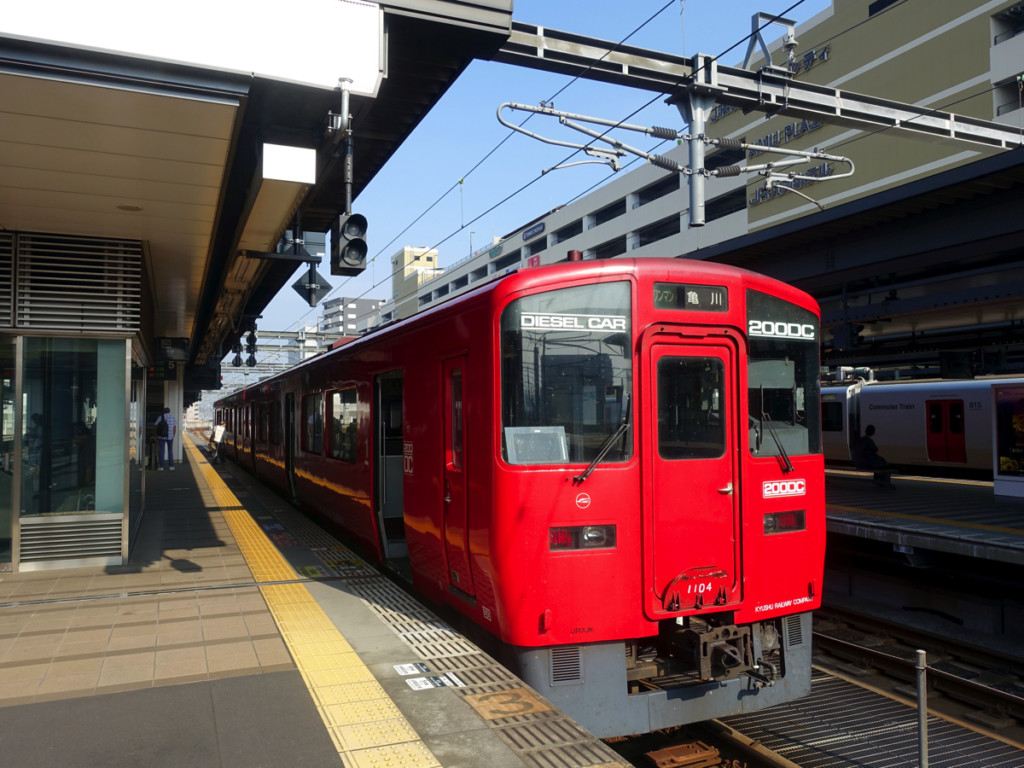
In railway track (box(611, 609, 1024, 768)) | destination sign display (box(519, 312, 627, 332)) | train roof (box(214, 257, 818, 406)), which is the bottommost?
railway track (box(611, 609, 1024, 768))

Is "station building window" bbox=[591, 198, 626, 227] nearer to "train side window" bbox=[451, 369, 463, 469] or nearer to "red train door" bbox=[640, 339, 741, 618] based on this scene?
"train side window" bbox=[451, 369, 463, 469]

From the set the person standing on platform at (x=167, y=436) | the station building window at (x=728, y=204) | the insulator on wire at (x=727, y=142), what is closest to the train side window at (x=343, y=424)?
the insulator on wire at (x=727, y=142)

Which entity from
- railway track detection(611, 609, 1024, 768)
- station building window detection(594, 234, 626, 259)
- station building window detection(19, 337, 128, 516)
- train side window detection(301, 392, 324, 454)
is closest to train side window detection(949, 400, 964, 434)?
railway track detection(611, 609, 1024, 768)

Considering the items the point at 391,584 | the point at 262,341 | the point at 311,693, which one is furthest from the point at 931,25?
the point at 311,693

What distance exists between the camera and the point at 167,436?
73.6ft

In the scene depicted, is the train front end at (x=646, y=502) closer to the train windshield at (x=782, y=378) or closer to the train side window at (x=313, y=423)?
the train windshield at (x=782, y=378)

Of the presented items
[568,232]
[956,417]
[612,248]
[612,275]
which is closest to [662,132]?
[612,275]

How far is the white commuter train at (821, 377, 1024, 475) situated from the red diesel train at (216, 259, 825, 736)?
13224mm

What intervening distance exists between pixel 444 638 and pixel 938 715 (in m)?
4.02

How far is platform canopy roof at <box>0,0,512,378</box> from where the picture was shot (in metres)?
4.99

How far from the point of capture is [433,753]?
372 cm

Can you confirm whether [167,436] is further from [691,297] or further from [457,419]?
[691,297]

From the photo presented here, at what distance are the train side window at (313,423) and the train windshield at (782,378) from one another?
259 inches

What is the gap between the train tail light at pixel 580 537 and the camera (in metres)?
4.74
